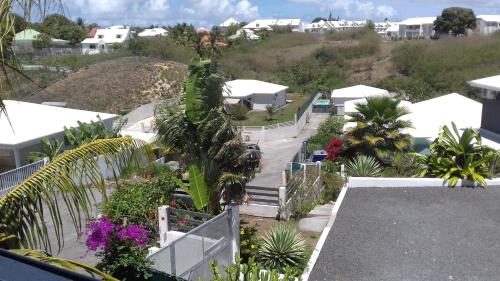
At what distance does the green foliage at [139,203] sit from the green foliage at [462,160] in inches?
293

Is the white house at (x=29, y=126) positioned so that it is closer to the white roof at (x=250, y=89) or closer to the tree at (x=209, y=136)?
the tree at (x=209, y=136)

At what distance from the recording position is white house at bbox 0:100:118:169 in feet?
62.7

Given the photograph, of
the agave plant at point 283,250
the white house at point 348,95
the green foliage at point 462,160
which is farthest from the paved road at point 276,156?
the agave plant at point 283,250

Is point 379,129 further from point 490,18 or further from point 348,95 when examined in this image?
point 490,18

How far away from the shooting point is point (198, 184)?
12.4 meters

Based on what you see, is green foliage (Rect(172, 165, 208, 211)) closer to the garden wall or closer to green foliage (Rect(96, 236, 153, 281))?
green foliage (Rect(96, 236, 153, 281))

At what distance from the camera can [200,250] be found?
9.61m

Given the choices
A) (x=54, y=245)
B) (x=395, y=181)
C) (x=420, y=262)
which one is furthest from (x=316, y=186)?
(x=54, y=245)

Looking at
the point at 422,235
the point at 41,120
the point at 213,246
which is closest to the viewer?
the point at 213,246

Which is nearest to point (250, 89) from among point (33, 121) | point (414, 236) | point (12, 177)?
point (33, 121)

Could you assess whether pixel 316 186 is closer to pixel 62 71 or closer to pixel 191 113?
pixel 191 113

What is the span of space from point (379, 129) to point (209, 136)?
6835 millimetres

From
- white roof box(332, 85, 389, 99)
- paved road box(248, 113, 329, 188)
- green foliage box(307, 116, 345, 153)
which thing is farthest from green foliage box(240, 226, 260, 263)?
white roof box(332, 85, 389, 99)

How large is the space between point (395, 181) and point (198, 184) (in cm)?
569
